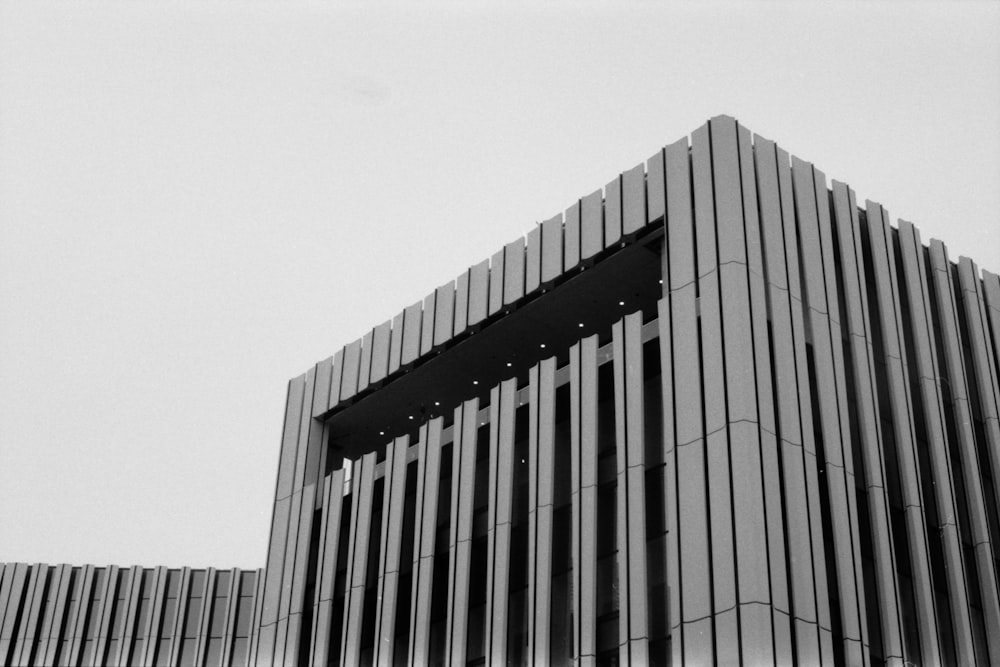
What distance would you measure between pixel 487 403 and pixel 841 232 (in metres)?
9.70

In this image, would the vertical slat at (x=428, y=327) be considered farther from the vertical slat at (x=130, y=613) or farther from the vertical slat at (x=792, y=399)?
the vertical slat at (x=130, y=613)

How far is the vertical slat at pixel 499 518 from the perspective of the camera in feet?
85.3

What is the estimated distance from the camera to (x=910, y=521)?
977 inches

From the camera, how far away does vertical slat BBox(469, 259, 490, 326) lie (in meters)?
31.2

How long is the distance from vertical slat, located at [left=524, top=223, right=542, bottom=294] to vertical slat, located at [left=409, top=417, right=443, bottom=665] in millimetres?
4087

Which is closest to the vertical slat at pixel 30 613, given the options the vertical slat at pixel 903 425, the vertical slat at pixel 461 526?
the vertical slat at pixel 461 526

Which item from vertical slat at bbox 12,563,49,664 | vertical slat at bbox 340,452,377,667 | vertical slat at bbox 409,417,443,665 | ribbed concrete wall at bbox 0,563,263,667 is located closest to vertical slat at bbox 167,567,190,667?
ribbed concrete wall at bbox 0,563,263,667

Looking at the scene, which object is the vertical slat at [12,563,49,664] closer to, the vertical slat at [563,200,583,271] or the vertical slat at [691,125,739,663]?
the vertical slat at [563,200,583,271]

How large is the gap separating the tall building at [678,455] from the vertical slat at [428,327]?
8 centimetres

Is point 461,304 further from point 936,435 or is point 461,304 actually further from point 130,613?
point 130,613

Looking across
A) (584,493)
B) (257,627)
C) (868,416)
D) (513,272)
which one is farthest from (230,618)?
(868,416)

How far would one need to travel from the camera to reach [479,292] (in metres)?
31.6

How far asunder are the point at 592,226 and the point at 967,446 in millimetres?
9823

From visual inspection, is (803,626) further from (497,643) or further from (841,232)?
(841,232)
